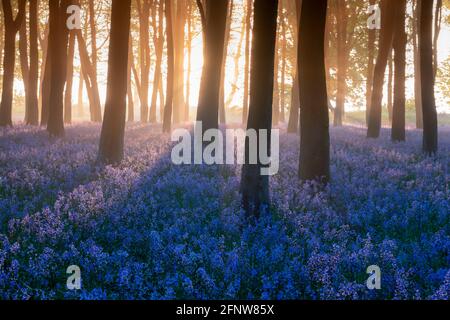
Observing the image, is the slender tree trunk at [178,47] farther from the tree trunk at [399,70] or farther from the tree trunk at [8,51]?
the tree trunk at [399,70]

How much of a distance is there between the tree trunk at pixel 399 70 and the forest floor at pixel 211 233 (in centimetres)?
716

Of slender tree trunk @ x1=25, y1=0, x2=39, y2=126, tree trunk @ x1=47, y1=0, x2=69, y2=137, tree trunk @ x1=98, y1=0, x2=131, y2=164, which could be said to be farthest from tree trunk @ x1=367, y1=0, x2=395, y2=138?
slender tree trunk @ x1=25, y1=0, x2=39, y2=126

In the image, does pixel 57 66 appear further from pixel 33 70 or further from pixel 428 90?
pixel 428 90

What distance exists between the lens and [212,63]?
15648mm

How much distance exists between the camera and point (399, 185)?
1034cm

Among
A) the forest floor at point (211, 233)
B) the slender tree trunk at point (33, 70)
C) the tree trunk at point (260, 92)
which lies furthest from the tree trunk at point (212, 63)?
the slender tree trunk at point (33, 70)

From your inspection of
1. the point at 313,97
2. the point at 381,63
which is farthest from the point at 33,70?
the point at 381,63

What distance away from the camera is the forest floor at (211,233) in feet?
15.8

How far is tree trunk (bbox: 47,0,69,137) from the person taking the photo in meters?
16.3

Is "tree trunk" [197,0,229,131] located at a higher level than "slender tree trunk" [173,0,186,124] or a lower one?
lower

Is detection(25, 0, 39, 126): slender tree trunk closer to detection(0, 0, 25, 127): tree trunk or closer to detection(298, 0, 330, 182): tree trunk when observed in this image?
detection(0, 0, 25, 127): tree trunk

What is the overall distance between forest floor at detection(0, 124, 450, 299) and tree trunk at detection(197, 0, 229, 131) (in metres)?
3.96

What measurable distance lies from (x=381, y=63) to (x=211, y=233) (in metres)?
16.9
